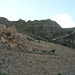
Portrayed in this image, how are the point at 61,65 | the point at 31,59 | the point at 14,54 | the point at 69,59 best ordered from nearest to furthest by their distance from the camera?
the point at 14,54
the point at 31,59
the point at 61,65
the point at 69,59

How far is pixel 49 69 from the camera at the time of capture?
13641mm

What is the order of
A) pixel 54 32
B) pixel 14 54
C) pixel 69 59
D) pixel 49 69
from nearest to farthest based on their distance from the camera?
Answer: 1. pixel 14 54
2. pixel 49 69
3. pixel 69 59
4. pixel 54 32

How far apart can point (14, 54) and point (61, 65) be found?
5.48 meters

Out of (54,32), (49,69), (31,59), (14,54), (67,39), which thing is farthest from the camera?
(54,32)

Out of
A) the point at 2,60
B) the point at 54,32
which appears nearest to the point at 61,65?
the point at 2,60

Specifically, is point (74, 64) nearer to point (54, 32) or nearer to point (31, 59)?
point (31, 59)

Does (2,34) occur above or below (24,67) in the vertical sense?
above

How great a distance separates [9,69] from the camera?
10742 millimetres

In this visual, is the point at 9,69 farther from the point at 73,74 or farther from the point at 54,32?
the point at 54,32

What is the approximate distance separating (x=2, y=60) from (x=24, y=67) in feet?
5.78

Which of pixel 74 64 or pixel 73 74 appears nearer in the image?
pixel 73 74

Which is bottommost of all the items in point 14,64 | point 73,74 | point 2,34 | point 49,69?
point 73,74

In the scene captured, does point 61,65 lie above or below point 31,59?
below

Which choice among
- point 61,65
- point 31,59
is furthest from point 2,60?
point 61,65
